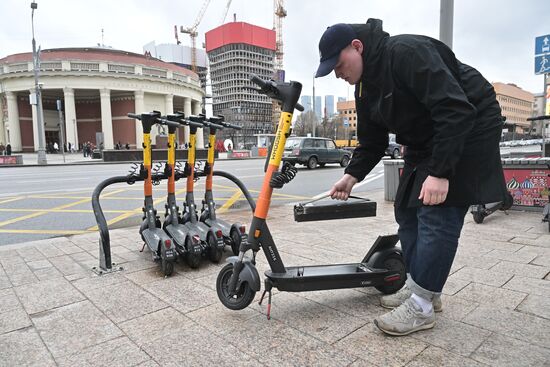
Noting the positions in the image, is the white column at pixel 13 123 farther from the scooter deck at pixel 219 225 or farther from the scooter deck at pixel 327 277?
the scooter deck at pixel 327 277

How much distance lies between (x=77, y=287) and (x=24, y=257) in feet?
4.74

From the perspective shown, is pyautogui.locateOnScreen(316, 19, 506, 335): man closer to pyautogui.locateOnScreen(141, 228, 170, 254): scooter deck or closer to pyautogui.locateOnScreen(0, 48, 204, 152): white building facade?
pyautogui.locateOnScreen(141, 228, 170, 254): scooter deck

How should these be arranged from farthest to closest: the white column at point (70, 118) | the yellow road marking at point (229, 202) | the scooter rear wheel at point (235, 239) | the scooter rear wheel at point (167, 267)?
the white column at point (70, 118)
the yellow road marking at point (229, 202)
the scooter rear wheel at point (235, 239)
the scooter rear wheel at point (167, 267)

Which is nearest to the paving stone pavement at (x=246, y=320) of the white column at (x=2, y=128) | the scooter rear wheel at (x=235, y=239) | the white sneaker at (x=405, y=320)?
the white sneaker at (x=405, y=320)

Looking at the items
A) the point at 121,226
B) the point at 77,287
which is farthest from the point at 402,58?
the point at 121,226

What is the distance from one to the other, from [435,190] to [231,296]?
1476 mm

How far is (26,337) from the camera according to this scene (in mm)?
2369

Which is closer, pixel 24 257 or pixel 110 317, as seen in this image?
pixel 110 317

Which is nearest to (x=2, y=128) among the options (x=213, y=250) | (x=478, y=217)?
(x=213, y=250)

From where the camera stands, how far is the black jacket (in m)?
1.92

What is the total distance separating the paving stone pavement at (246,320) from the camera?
208 cm

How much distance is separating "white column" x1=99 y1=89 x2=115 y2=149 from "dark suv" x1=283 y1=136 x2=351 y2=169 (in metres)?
37.8

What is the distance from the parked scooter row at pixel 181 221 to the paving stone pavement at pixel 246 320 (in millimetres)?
185

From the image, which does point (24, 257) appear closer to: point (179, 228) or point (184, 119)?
point (179, 228)
